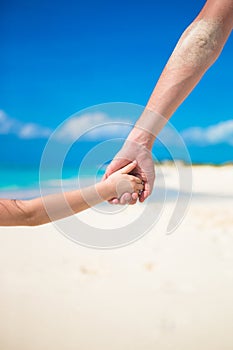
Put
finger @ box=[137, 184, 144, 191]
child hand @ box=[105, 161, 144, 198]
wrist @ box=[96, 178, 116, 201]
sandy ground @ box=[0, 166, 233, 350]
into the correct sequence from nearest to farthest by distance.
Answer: wrist @ box=[96, 178, 116, 201] → child hand @ box=[105, 161, 144, 198] → finger @ box=[137, 184, 144, 191] → sandy ground @ box=[0, 166, 233, 350]

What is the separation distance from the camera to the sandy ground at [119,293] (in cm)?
151

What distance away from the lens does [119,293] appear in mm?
1781

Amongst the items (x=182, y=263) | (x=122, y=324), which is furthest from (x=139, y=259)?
(x=122, y=324)

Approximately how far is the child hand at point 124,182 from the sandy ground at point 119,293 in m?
0.55

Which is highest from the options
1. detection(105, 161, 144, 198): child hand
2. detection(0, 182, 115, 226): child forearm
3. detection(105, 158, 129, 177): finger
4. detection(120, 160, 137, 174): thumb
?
detection(105, 158, 129, 177): finger

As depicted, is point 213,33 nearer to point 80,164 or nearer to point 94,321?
point 80,164

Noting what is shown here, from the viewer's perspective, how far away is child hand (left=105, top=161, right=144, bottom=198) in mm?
1292

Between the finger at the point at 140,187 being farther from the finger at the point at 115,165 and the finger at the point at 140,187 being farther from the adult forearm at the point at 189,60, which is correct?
the adult forearm at the point at 189,60

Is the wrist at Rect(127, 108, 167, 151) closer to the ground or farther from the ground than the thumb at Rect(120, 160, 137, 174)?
farther from the ground

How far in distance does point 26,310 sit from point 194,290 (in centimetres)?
72

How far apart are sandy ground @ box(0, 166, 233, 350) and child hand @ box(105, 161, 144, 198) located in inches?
21.6

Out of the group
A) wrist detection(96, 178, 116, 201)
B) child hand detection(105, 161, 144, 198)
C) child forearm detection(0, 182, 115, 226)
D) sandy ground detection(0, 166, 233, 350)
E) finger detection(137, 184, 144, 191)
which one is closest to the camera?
child forearm detection(0, 182, 115, 226)

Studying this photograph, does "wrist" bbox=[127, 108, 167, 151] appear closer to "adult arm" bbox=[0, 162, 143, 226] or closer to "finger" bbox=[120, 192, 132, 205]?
"finger" bbox=[120, 192, 132, 205]

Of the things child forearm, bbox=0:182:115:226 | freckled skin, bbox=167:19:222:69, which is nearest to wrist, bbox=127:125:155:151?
freckled skin, bbox=167:19:222:69
